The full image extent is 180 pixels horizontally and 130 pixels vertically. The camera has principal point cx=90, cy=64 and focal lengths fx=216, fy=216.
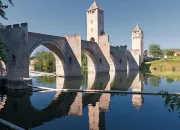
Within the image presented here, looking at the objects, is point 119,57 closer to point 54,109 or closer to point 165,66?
point 165,66

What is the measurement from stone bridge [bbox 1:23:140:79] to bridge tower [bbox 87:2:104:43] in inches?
110

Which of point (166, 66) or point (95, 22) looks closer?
point (95, 22)

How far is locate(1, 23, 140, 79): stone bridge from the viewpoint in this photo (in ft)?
91.4

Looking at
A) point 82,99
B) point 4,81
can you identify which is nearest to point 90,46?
point 4,81

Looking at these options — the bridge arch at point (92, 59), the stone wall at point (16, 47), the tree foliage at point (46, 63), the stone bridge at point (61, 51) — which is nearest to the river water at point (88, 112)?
the stone bridge at point (61, 51)

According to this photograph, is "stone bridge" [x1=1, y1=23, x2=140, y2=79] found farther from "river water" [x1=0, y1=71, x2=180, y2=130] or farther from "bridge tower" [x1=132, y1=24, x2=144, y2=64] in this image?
"bridge tower" [x1=132, y1=24, x2=144, y2=64]

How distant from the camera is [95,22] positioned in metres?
55.8

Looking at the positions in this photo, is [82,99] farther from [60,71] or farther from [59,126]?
[60,71]

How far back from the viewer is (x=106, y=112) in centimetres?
1350

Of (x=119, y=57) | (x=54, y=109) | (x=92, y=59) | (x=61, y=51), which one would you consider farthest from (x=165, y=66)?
(x=54, y=109)

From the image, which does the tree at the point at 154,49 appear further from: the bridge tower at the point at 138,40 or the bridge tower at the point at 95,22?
the bridge tower at the point at 95,22

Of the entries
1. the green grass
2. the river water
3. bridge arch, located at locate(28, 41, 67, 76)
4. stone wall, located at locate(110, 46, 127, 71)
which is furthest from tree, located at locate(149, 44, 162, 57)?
the river water

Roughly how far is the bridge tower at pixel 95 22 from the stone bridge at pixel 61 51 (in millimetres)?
Result: 2782

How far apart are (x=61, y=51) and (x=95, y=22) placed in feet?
67.2
